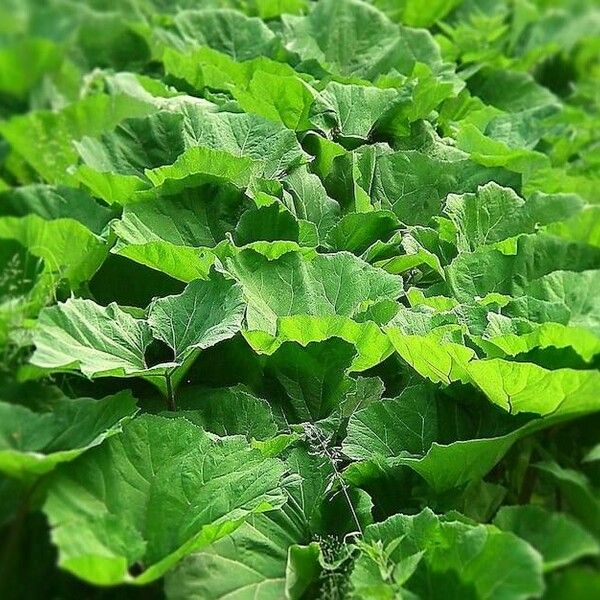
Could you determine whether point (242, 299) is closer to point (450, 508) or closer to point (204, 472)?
point (204, 472)

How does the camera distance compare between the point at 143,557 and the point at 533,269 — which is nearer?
the point at 143,557

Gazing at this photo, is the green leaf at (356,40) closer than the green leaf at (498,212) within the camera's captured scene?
No

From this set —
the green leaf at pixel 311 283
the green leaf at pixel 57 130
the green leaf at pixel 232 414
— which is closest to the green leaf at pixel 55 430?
the green leaf at pixel 232 414

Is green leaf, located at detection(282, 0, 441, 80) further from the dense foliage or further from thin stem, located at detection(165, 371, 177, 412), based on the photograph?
thin stem, located at detection(165, 371, 177, 412)

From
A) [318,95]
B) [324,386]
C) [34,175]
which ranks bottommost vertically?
[34,175]

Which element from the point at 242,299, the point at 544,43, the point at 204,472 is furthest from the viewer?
the point at 544,43

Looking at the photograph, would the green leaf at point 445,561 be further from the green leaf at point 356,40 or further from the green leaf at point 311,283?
the green leaf at point 356,40

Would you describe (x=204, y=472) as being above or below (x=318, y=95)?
below

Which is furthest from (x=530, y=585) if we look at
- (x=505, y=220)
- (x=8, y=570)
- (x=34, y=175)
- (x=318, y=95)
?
(x=34, y=175)
